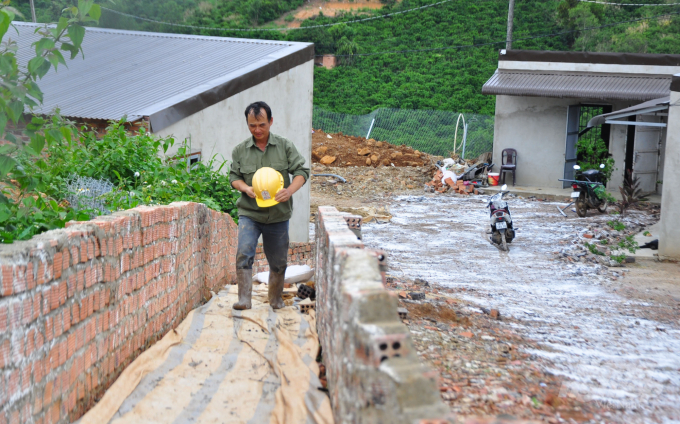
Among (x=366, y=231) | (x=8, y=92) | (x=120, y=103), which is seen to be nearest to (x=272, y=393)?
(x=8, y=92)

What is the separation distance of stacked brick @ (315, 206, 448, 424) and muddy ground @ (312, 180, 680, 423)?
4.12 ft

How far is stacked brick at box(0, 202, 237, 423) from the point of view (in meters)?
2.55

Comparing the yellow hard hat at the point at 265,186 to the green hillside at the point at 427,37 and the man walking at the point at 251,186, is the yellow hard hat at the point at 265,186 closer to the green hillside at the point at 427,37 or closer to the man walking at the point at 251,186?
the man walking at the point at 251,186

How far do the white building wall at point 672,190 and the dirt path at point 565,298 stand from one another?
405mm

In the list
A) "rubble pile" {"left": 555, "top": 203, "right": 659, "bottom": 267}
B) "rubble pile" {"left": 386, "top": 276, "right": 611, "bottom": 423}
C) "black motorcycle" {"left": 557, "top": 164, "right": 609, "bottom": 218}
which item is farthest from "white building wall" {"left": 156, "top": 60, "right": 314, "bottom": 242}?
"black motorcycle" {"left": 557, "top": 164, "right": 609, "bottom": 218}

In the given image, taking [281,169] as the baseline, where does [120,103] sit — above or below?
above

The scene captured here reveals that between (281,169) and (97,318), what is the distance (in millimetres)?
2257

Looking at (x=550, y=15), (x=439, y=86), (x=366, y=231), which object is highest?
(x=550, y=15)

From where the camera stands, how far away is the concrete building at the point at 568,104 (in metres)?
16.6

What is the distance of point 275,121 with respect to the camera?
11805 millimetres

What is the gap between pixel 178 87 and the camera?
1006 cm

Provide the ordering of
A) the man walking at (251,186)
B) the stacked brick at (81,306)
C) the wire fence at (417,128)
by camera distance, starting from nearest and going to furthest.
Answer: the stacked brick at (81,306)
the man walking at (251,186)
the wire fence at (417,128)

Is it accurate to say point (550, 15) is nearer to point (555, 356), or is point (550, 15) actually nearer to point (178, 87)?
point (178, 87)

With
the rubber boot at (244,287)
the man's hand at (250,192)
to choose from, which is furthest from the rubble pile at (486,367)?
the man's hand at (250,192)
